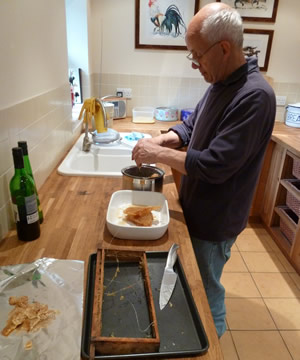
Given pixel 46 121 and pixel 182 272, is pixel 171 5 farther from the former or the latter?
pixel 182 272

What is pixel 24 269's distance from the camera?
0.81 metres

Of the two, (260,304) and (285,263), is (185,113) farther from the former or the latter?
(260,304)

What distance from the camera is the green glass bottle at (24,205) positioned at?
912 mm

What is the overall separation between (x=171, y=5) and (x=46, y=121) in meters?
1.87

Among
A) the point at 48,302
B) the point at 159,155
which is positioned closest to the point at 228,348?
the point at 159,155

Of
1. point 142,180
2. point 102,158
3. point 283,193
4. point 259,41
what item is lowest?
point 283,193

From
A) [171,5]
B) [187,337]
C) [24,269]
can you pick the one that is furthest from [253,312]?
[171,5]

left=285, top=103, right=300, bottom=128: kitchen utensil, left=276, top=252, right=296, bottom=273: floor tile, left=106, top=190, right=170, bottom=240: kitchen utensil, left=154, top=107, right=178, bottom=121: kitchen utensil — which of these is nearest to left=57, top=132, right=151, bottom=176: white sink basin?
left=106, top=190, right=170, bottom=240: kitchen utensil

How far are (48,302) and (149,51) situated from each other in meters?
2.59

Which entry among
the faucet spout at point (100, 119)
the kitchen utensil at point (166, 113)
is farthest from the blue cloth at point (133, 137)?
the kitchen utensil at point (166, 113)

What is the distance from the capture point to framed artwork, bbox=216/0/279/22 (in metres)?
2.64

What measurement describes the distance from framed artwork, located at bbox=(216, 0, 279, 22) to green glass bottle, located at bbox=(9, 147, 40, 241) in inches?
100.0

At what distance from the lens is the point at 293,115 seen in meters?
2.73

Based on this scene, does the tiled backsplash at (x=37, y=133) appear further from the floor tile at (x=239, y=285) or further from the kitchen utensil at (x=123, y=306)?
the floor tile at (x=239, y=285)
